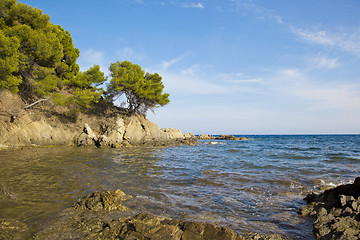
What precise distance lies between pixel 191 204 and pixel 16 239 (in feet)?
11.5

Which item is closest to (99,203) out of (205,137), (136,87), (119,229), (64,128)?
(119,229)

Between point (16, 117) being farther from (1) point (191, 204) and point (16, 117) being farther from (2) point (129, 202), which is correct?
A: (1) point (191, 204)

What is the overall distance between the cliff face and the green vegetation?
5.40ft

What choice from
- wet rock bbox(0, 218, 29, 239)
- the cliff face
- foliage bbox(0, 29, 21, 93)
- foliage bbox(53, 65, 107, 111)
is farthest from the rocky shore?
foliage bbox(53, 65, 107, 111)

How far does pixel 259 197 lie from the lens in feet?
19.1

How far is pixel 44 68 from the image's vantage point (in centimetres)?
1970

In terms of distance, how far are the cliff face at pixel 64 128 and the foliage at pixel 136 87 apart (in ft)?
8.13

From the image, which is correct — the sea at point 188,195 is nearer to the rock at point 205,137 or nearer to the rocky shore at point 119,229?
the rocky shore at point 119,229

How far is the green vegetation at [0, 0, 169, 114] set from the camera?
1641 cm

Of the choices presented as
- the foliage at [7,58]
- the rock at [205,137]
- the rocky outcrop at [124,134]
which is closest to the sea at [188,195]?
the foliage at [7,58]

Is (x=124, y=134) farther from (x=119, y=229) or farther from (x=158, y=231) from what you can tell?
(x=158, y=231)

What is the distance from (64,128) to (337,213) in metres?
23.4

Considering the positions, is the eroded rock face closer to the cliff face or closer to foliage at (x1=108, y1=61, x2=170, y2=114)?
the cliff face

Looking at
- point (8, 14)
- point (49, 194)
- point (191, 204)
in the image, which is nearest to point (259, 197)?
point (191, 204)
